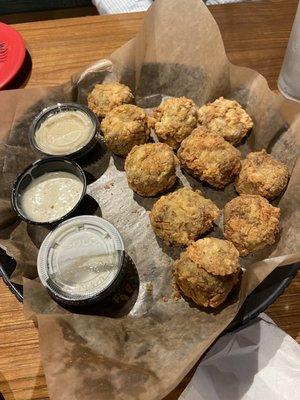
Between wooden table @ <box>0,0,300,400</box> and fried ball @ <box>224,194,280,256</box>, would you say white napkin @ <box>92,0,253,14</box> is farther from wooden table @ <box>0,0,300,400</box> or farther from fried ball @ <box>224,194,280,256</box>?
fried ball @ <box>224,194,280,256</box>

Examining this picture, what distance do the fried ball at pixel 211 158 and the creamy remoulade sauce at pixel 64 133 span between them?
600 millimetres

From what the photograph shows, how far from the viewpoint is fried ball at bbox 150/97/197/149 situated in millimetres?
2561

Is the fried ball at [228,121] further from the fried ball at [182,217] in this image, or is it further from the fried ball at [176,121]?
the fried ball at [182,217]

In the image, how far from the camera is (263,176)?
2311 mm

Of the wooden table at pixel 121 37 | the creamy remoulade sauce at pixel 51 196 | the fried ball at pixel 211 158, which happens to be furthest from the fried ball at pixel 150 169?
the wooden table at pixel 121 37

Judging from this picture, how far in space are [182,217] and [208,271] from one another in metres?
0.35

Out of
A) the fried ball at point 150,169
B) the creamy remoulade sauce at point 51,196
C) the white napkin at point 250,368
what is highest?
the fried ball at point 150,169

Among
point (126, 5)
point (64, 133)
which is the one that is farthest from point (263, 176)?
point (126, 5)

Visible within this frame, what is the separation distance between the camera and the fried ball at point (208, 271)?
197 cm

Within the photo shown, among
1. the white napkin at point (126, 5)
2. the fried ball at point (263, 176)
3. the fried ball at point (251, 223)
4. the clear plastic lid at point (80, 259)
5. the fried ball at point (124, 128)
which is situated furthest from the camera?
the white napkin at point (126, 5)

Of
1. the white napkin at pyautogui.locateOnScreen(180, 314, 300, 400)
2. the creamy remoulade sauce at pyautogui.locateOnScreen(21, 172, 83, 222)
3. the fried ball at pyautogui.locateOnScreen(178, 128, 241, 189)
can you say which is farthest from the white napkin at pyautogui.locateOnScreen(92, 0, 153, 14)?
the white napkin at pyautogui.locateOnScreen(180, 314, 300, 400)

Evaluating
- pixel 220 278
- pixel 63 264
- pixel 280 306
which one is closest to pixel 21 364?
pixel 63 264

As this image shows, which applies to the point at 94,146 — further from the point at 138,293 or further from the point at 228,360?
the point at 228,360

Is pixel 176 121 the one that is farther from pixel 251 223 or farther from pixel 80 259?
pixel 80 259
